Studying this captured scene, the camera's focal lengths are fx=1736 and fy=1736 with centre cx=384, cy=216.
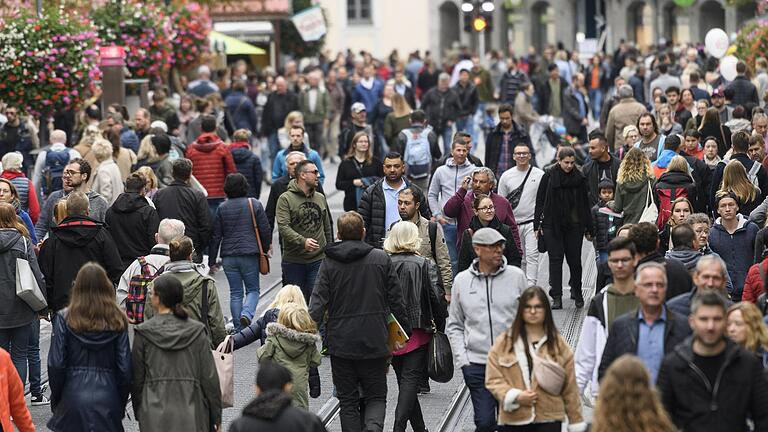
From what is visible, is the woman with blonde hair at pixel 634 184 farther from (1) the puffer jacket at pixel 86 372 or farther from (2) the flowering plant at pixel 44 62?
(2) the flowering plant at pixel 44 62

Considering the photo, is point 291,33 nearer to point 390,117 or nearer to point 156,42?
point 156,42

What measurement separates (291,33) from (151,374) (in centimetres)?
4127

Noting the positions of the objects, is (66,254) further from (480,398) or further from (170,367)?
(480,398)

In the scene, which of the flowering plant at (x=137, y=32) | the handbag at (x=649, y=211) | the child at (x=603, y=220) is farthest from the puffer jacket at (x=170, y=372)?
the flowering plant at (x=137, y=32)

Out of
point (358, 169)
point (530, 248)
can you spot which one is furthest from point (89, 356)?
point (358, 169)

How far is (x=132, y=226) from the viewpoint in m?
14.4

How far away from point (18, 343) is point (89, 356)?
3.09 metres

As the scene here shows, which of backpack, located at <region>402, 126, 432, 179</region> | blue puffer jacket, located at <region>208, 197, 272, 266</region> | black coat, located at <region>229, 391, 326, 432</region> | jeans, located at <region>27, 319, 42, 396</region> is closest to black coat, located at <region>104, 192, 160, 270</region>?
blue puffer jacket, located at <region>208, 197, 272, 266</region>

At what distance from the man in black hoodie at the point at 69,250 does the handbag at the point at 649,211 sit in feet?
15.6

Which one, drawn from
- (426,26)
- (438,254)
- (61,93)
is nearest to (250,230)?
(438,254)

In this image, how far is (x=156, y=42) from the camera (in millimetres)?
28281

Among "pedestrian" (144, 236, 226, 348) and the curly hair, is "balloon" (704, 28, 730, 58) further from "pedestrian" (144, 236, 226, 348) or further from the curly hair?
"pedestrian" (144, 236, 226, 348)

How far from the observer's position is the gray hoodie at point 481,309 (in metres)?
10.1

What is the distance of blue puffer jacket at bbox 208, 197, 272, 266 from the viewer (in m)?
15.0
